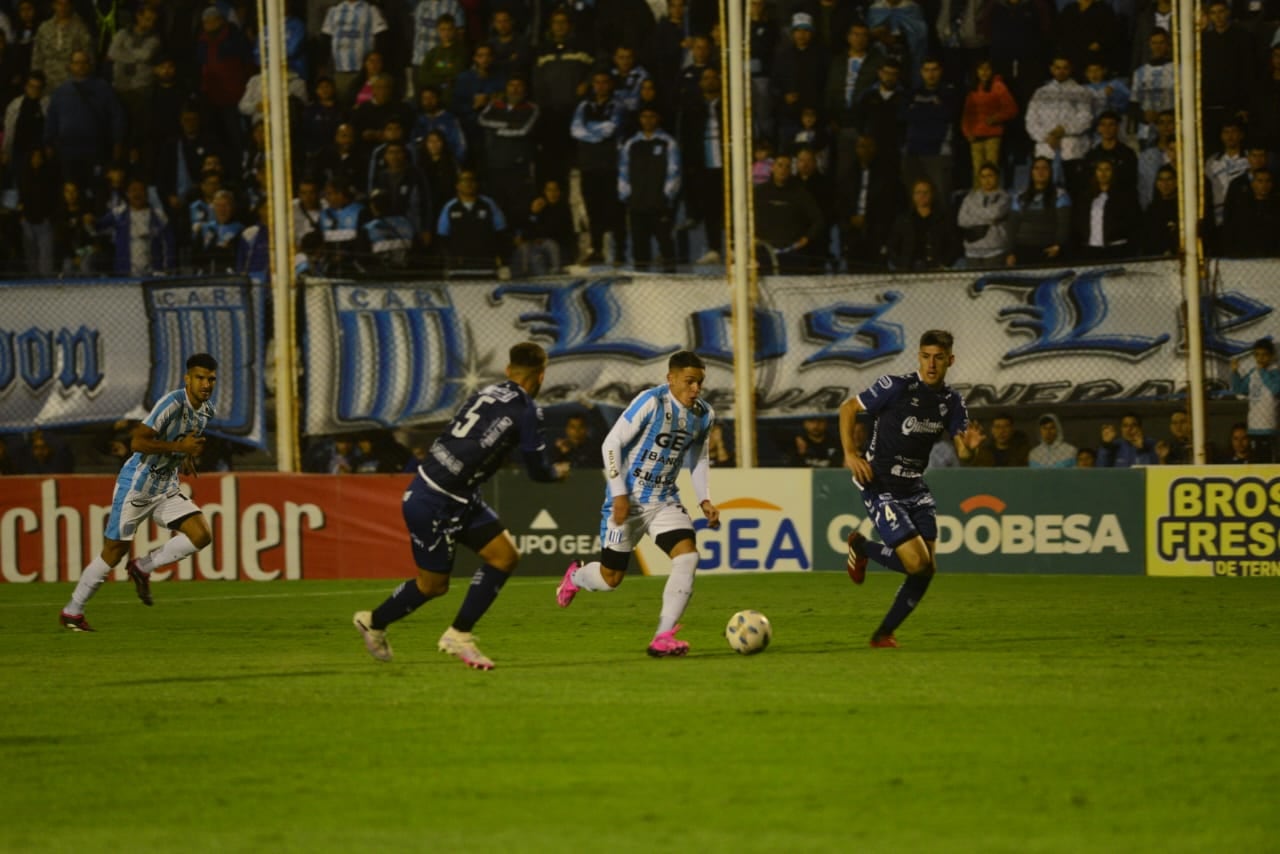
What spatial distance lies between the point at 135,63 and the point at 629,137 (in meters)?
6.21

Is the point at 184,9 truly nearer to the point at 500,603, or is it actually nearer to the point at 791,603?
the point at 500,603

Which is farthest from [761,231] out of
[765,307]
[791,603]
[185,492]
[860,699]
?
[860,699]

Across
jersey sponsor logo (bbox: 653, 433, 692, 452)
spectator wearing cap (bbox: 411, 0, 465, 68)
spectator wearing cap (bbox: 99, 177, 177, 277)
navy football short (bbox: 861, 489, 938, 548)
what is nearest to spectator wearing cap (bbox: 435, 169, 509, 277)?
spectator wearing cap (bbox: 411, 0, 465, 68)

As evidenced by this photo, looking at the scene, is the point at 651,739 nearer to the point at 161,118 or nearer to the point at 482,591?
the point at 482,591

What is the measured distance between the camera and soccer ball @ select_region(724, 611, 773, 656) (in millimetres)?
11172

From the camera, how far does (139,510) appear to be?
1400 cm

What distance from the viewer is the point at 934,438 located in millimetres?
11891

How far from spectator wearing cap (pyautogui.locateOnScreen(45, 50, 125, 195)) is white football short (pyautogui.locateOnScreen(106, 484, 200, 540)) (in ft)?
26.5

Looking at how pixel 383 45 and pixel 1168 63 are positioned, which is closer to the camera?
pixel 1168 63

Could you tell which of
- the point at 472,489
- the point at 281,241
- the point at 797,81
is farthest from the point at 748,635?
the point at 797,81

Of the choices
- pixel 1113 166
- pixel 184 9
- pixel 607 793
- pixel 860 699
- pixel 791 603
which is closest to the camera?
pixel 607 793

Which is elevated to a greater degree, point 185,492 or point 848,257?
point 848,257

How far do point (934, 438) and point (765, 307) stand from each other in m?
7.03

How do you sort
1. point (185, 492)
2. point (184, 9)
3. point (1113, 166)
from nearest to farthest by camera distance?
point (185, 492)
point (1113, 166)
point (184, 9)
